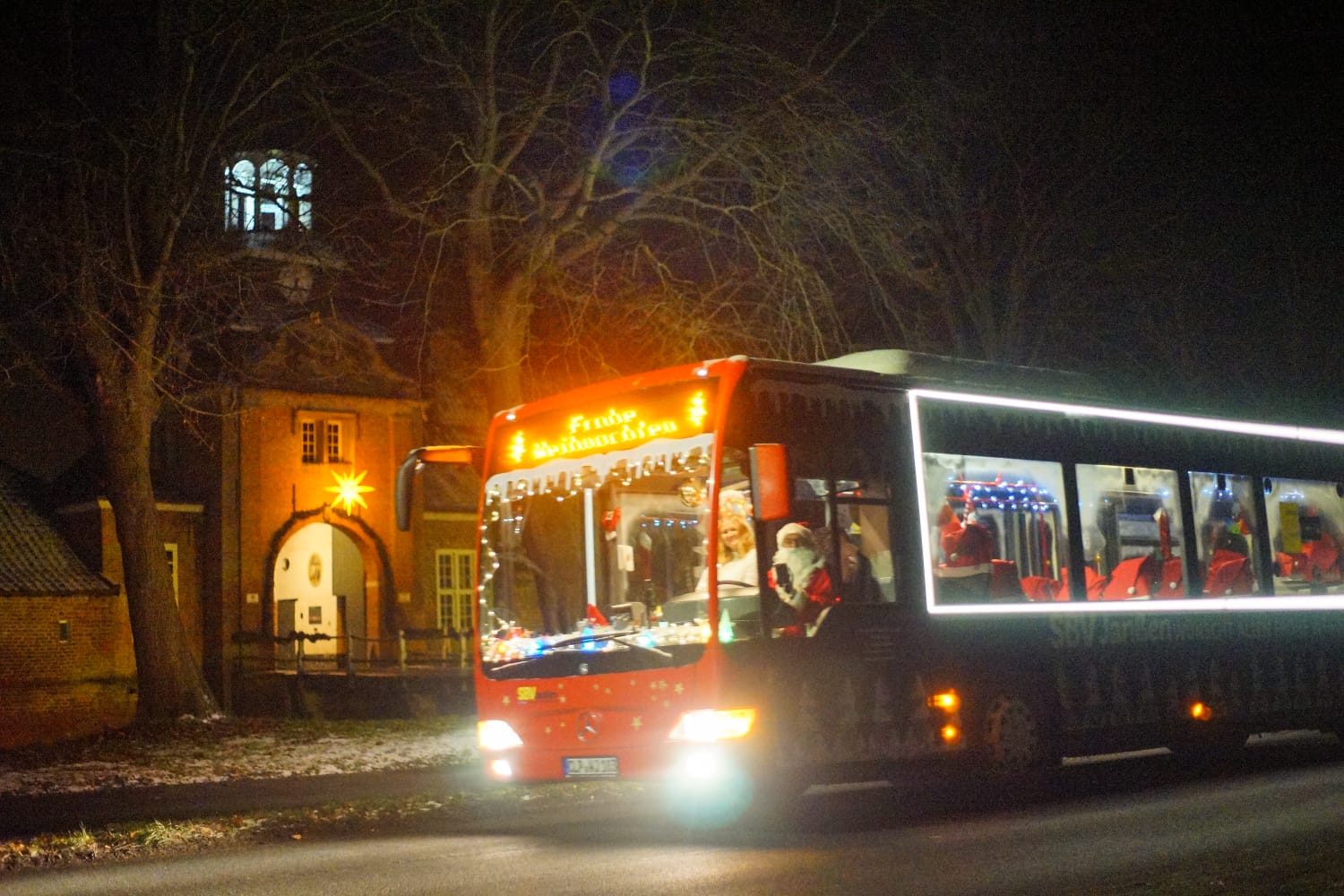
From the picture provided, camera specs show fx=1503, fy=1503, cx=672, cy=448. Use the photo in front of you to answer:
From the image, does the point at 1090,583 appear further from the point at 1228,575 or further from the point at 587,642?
the point at 587,642

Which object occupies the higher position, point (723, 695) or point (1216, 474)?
point (1216, 474)

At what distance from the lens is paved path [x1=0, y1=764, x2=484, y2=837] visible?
13383mm

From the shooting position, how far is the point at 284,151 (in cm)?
2044

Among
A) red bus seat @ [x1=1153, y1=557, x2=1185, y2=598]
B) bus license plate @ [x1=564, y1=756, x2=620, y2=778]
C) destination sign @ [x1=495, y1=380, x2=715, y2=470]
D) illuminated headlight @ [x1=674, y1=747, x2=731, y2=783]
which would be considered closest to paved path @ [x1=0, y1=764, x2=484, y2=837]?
bus license plate @ [x1=564, y1=756, x2=620, y2=778]

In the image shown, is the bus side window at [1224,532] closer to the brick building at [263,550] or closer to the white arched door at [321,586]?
the brick building at [263,550]

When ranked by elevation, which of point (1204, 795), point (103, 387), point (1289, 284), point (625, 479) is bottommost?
point (1204, 795)

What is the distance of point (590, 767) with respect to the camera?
1109 cm

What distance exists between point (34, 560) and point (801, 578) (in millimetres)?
30905

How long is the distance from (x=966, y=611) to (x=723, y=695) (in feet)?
8.81

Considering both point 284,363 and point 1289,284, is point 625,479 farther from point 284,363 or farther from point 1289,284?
point 284,363

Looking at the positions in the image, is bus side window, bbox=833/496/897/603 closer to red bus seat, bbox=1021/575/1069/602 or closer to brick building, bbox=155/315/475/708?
red bus seat, bbox=1021/575/1069/602

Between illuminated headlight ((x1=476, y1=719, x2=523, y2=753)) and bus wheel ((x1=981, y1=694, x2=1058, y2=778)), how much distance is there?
3.78m

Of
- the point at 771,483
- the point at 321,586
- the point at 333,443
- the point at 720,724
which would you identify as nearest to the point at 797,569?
the point at 771,483

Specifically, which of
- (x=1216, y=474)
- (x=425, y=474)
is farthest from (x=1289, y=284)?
(x=425, y=474)
